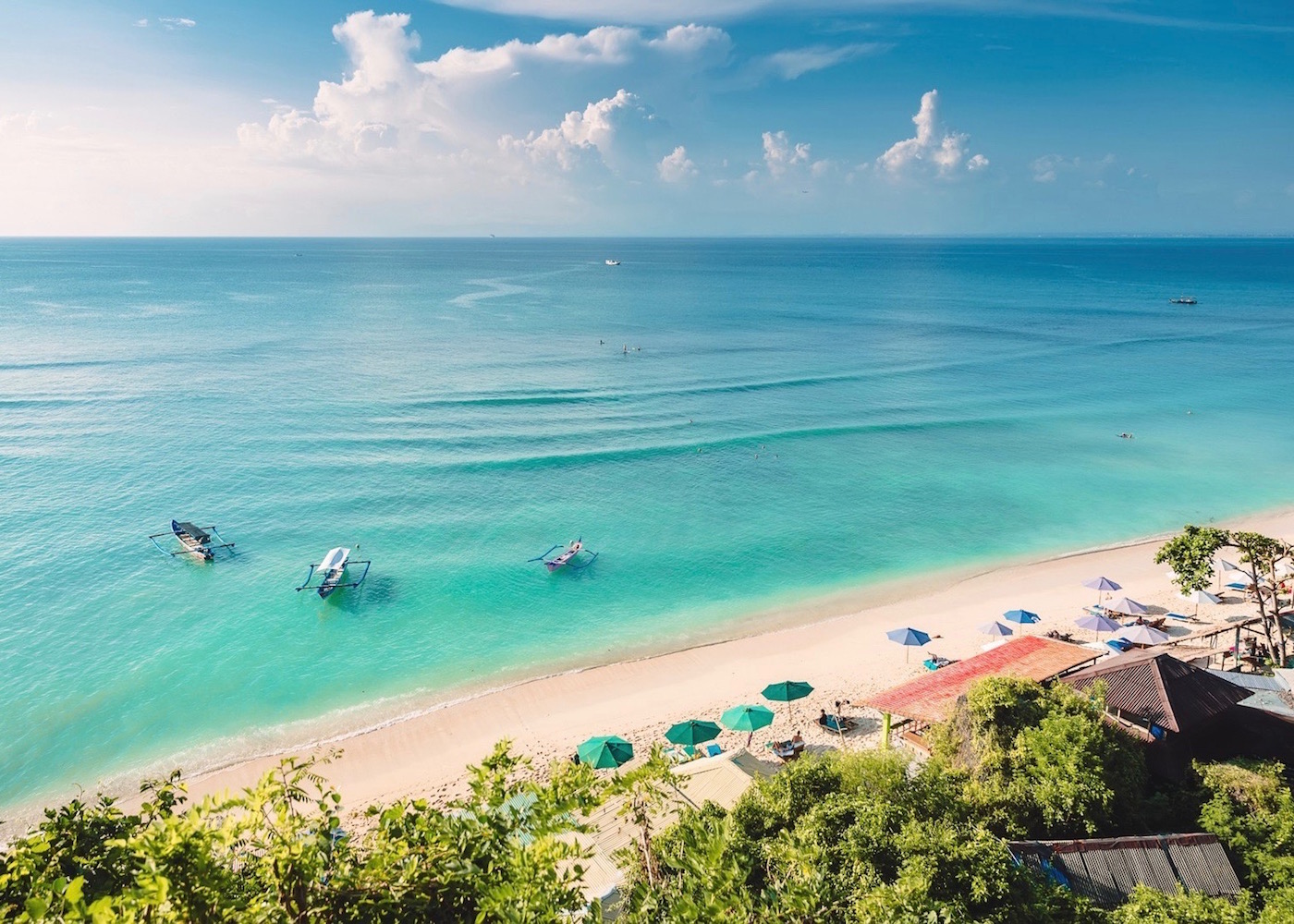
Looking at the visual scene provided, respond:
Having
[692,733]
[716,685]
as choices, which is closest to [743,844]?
[692,733]

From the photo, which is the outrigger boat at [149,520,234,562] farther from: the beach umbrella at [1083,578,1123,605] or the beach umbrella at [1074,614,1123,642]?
the beach umbrella at [1083,578,1123,605]

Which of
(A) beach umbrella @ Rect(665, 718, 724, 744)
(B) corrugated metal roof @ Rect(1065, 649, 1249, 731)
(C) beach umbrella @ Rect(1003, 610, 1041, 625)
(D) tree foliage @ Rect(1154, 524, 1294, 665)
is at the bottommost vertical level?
(A) beach umbrella @ Rect(665, 718, 724, 744)

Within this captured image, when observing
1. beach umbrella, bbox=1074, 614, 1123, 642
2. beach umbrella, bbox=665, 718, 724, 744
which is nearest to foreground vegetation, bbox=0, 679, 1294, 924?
beach umbrella, bbox=665, 718, 724, 744

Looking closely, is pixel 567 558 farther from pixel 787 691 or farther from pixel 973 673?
pixel 973 673

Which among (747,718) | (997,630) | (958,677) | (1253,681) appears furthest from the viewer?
(997,630)

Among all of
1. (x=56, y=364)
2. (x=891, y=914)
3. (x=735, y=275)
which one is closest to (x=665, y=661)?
(x=891, y=914)

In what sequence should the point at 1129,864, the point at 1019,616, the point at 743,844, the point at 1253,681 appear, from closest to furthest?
1. the point at 743,844
2. the point at 1129,864
3. the point at 1253,681
4. the point at 1019,616
